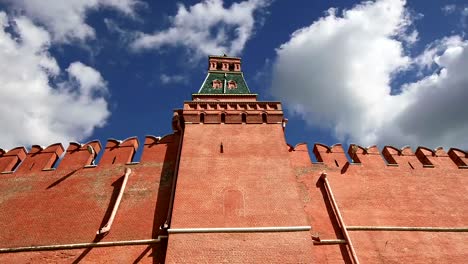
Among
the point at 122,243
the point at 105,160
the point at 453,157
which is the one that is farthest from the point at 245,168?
the point at 453,157

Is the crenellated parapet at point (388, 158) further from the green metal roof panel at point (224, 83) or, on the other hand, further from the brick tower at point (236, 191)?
the green metal roof panel at point (224, 83)

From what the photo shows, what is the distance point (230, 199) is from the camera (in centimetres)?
1013

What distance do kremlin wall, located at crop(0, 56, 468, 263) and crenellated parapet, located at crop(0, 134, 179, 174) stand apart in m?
0.04

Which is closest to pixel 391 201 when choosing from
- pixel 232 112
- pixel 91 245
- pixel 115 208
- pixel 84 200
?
pixel 232 112

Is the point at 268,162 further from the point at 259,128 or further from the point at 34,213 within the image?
the point at 34,213

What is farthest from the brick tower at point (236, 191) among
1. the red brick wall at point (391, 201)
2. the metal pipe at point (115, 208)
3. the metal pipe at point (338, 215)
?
the metal pipe at point (115, 208)

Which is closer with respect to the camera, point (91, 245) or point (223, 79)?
point (91, 245)

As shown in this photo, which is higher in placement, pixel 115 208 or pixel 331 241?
pixel 115 208

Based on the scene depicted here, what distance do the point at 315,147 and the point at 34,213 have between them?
10172 millimetres

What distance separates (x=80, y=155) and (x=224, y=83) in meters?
8.53

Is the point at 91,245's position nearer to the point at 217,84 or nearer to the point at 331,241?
the point at 331,241

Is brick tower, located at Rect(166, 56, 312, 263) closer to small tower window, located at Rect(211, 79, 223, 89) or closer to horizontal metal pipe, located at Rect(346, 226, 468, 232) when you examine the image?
horizontal metal pipe, located at Rect(346, 226, 468, 232)

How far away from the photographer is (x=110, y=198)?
1095 centimetres

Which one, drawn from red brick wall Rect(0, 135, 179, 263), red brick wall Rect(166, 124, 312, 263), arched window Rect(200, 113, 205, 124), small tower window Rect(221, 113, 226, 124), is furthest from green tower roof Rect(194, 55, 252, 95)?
red brick wall Rect(0, 135, 179, 263)
